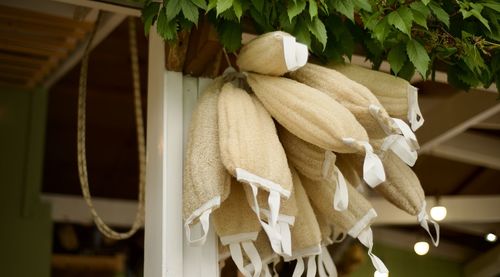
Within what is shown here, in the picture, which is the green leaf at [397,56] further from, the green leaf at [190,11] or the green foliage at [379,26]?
the green leaf at [190,11]

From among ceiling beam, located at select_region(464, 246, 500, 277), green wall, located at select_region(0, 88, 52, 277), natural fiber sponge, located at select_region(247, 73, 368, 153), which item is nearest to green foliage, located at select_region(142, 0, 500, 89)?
natural fiber sponge, located at select_region(247, 73, 368, 153)

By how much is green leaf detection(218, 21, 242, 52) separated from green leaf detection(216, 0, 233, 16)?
105 mm

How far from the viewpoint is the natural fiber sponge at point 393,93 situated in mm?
1609

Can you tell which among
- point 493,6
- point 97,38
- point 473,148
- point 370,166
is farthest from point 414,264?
point 370,166

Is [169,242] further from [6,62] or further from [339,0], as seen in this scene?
[6,62]

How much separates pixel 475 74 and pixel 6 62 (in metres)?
2.91

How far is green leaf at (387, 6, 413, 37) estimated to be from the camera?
1.61 metres

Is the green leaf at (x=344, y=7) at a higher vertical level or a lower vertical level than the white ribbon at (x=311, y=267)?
higher

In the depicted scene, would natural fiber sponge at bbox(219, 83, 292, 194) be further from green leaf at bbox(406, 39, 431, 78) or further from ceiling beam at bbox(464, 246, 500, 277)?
ceiling beam at bbox(464, 246, 500, 277)

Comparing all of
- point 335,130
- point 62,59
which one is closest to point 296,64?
point 335,130

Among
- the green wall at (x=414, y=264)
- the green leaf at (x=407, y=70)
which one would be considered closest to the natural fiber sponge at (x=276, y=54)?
the green leaf at (x=407, y=70)

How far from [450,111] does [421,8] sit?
220cm

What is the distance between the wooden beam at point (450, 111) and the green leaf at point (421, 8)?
1587 millimetres

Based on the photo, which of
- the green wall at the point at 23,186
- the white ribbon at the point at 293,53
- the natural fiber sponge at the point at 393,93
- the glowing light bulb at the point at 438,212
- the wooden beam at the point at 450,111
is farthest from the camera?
the glowing light bulb at the point at 438,212
